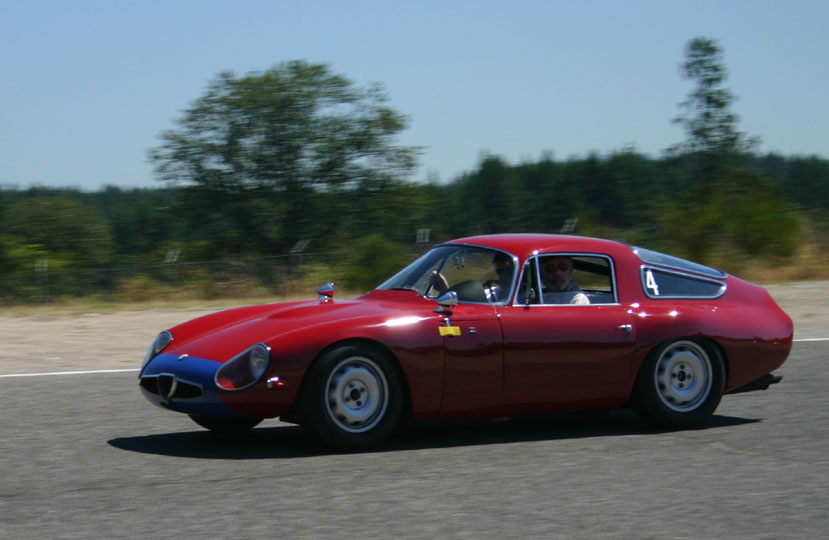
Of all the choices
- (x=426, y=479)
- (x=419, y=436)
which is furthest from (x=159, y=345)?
(x=426, y=479)

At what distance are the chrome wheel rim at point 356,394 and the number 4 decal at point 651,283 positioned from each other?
2179mm

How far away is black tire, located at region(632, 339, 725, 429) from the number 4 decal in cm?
41

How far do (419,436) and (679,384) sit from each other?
71.4 inches

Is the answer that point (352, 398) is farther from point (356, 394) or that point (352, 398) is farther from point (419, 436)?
point (419, 436)

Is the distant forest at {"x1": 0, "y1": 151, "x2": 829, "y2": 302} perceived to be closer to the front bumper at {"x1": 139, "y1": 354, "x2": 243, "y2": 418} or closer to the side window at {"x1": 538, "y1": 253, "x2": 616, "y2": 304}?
the side window at {"x1": 538, "y1": 253, "x2": 616, "y2": 304}

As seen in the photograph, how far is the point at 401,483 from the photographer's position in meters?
5.20

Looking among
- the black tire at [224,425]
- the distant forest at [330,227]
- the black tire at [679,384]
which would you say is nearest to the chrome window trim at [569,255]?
the black tire at [679,384]

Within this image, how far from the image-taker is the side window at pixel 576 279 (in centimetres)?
684

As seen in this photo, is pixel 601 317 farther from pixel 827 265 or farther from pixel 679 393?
pixel 827 265

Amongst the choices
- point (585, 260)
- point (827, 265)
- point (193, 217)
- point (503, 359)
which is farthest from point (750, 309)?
point (193, 217)

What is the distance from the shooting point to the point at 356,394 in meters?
5.95

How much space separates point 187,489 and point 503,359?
7.22 feet

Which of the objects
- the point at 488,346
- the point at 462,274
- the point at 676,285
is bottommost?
the point at 488,346

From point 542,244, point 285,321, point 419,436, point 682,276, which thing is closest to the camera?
point 285,321
